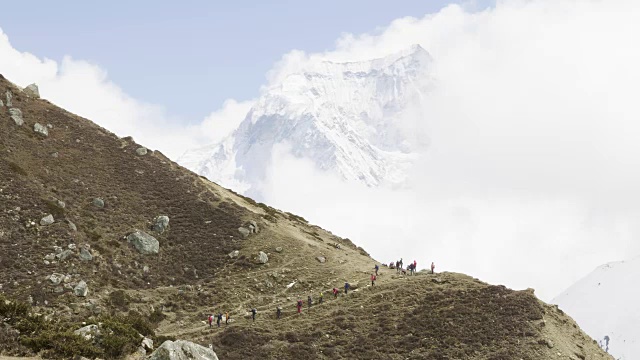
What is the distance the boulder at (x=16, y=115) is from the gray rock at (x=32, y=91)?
523 inches

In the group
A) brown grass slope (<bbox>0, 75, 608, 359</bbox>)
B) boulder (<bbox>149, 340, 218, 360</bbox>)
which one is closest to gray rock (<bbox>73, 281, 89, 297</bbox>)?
brown grass slope (<bbox>0, 75, 608, 359</bbox>)

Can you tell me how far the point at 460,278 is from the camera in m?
73.6

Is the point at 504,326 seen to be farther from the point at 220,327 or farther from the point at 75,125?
the point at 75,125

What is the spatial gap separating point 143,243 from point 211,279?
10.4 m

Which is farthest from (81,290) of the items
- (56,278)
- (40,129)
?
(40,129)

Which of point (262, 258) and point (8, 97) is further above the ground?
point (8, 97)

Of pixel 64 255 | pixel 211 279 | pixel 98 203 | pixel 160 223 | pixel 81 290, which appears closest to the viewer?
pixel 81 290

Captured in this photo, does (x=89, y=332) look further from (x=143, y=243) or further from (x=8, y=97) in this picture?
(x=8, y=97)

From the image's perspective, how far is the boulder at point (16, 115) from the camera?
284 feet

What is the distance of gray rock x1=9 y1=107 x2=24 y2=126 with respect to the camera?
86625mm

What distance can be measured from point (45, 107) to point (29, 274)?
157ft

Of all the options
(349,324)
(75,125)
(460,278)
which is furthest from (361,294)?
(75,125)

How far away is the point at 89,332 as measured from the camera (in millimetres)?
30953

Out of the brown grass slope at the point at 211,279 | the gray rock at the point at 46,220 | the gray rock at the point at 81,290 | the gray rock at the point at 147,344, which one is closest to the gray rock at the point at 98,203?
the brown grass slope at the point at 211,279
